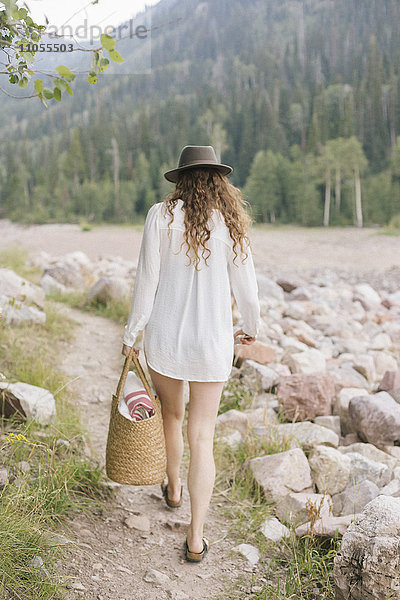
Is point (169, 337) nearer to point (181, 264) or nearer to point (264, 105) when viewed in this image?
point (181, 264)

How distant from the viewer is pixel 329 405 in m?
4.34

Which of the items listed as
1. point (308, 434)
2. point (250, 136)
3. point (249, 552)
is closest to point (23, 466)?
point (249, 552)

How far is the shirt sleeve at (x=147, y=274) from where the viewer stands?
250cm

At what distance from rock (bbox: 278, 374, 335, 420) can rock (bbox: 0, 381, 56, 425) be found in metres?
1.73

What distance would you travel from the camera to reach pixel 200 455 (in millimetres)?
2605

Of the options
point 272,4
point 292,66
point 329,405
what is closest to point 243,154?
point 292,66

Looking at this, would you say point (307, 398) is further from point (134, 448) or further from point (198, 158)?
point (198, 158)

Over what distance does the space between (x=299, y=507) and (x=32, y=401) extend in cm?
166

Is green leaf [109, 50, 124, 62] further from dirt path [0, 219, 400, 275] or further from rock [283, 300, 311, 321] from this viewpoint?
dirt path [0, 219, 400, 275]

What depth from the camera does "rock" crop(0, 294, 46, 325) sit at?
5.20 meters

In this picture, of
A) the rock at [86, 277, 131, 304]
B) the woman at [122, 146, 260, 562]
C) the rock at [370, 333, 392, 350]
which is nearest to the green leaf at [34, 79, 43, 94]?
the woman at [122, 146, 260, 562]

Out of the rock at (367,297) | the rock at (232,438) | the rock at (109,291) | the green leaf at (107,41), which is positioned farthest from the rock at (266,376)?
the rock at (367,297)

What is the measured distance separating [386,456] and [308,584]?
149 centimetres

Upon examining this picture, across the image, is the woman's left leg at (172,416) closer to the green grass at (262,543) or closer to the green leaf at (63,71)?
the green grass at (262,543)
